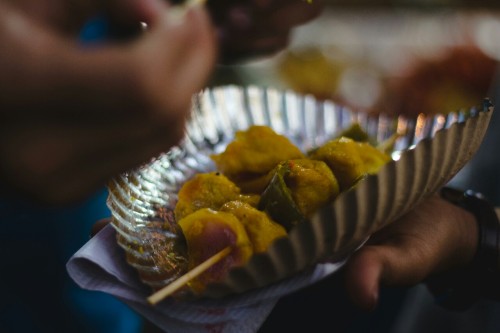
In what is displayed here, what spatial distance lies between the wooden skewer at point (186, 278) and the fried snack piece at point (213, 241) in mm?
21

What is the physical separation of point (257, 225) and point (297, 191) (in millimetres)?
136

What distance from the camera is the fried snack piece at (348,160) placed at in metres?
1.13

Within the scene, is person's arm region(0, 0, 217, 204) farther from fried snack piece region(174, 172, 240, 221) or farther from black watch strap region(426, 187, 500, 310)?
black watch strap region(426, 187, 500, 310)

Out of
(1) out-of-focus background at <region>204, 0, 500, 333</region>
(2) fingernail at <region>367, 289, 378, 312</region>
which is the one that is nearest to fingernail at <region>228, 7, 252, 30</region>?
(1) out-of-focus background at <region>204, 0, 500, 333</region>

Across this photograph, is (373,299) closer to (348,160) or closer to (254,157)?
(348,160)

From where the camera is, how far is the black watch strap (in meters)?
1.24

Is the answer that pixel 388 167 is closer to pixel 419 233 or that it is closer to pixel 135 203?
pixel 419 233

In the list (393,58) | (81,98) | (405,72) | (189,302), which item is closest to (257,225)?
(189,302)

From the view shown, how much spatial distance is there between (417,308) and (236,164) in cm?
91

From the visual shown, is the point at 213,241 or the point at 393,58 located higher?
the point at 213,241

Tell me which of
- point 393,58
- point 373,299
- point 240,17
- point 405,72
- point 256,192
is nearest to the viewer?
point 373,299

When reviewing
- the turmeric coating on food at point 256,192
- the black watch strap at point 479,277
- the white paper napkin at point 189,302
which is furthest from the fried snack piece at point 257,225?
the black watch strap at point 479,277

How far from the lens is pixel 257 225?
0.98 metres

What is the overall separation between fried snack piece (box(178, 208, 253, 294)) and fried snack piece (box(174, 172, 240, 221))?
10 cm
